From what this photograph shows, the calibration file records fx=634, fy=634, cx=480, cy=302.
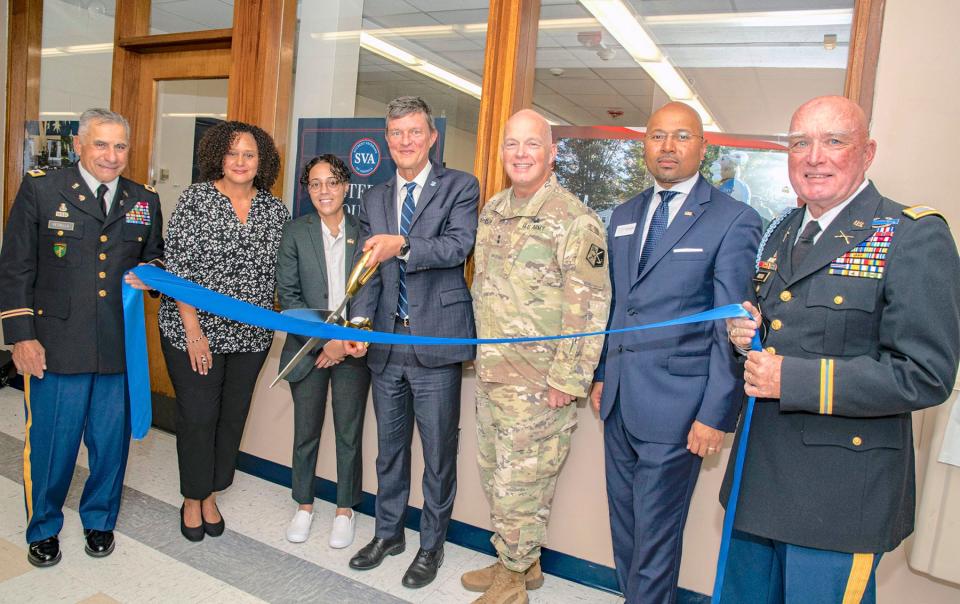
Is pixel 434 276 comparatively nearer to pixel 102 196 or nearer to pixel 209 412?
pixel 209 412

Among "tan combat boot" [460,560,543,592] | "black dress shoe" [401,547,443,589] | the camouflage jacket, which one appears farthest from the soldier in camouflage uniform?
"black dress shoe" [401,547,443,589]

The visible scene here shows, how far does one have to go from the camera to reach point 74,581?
2330 millimetres

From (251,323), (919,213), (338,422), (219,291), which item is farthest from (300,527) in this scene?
(919,213)

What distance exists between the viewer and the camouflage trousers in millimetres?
2262

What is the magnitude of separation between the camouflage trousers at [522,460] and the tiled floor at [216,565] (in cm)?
32

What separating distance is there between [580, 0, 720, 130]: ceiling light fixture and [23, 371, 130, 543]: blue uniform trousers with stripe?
2.56 meters

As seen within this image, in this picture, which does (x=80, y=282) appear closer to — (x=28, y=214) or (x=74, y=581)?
(x=28, y=214)

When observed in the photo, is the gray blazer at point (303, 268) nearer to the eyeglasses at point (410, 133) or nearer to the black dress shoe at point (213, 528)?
the eyeglasses at point (410, 133)

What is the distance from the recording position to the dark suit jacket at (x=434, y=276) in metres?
2.41

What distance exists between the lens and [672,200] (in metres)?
2.10

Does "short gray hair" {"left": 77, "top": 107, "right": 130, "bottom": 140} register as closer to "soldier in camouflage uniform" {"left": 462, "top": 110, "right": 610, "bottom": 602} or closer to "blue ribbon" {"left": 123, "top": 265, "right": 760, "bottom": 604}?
"blue ribbon" {"left": 123, "top": 265, "right": 760, "bottom": 604}

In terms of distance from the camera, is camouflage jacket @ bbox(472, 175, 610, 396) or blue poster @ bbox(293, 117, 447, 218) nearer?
camouflage jacket @ bbox(472, 175, 610, 396)

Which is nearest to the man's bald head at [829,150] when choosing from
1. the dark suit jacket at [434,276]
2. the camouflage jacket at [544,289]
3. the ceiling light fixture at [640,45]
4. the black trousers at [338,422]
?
the camouflage jacket at [544,289]

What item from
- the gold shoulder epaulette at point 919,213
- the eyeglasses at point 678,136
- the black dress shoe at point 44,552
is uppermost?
the eyeglasses at point 678,136
